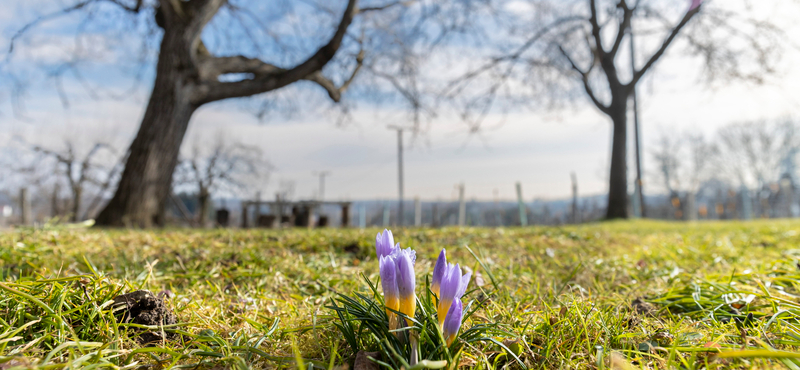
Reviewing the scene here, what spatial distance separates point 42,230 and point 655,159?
3567 centimetres

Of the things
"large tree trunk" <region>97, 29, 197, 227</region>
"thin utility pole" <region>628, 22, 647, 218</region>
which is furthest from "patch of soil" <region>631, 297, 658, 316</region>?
"thin utility pole" <region>628, 22, 647, 218</region>

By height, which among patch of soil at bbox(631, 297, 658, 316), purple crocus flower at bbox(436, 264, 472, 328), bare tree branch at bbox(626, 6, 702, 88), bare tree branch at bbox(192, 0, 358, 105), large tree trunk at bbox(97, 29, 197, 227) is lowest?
patch of soil at bbox(631, 297, 658, 316)

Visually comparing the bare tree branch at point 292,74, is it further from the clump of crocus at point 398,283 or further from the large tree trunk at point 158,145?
the clump of crocus at point 398,283

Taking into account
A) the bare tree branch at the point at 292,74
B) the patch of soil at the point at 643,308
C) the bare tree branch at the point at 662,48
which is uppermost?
the bare tree branch at the point at 662,48

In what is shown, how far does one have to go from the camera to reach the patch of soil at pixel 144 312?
1312 mm

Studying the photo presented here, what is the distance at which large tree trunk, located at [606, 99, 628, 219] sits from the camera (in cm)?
1239

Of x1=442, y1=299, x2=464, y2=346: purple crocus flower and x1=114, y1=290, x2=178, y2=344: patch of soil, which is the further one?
x1=114, y1=290, x2=178, y2=344: patch of soil

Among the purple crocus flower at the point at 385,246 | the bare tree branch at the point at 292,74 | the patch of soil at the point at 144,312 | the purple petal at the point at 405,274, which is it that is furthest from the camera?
the bare tree branch at the point at 292,74

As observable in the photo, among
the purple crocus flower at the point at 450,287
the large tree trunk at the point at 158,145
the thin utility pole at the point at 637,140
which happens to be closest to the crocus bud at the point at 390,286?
the purple crocus flower at the point at 450,287

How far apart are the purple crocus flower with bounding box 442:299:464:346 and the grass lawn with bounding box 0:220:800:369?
0.05 m

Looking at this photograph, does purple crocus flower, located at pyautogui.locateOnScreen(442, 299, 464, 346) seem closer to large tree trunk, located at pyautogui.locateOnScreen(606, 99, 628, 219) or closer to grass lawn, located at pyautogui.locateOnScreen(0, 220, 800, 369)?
grass lawn, located at pyautogui.locateOnScreen(0, 220, 800, 369)

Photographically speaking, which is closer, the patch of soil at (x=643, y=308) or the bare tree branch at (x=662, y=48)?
the patch of soil at (x=643, y=308)

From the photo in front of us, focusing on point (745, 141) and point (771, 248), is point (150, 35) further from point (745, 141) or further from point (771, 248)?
point (745, 141)

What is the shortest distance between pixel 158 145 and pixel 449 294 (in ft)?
22.6
